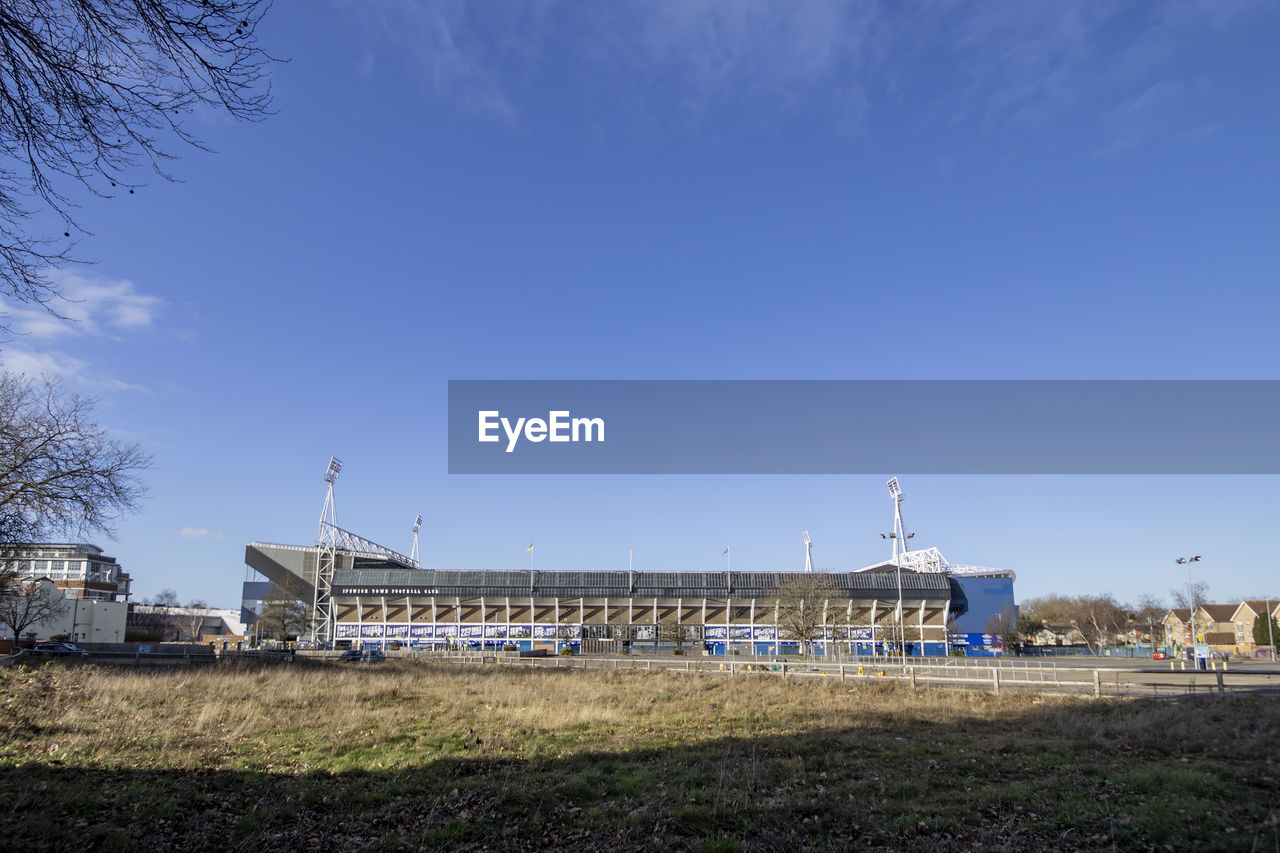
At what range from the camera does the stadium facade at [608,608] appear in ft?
313

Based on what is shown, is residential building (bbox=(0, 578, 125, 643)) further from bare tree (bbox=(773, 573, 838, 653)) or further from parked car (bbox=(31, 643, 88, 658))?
bare tree (bbox=(773, 573, 838, 653))

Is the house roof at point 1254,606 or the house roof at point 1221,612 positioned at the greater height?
the house roof at point 1254,606

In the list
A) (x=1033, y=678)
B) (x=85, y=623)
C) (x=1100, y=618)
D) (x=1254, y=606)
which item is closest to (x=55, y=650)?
(x=85, y=623)

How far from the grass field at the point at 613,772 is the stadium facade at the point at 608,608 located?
73849 millimetres

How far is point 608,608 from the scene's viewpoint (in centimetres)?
9975

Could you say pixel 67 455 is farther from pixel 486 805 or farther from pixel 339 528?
pixel 339 528

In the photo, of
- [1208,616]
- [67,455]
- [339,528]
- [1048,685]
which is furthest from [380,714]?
[1208,616]

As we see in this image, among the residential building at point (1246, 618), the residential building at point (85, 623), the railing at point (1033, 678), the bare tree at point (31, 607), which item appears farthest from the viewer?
the residential building at point (1246, 618)

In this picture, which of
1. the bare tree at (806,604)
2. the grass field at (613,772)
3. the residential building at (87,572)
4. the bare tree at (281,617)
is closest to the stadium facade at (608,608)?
the bare tree at (281,617)

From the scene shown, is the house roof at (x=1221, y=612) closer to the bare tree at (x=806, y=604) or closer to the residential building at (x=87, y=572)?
the bare tree at (x=806, y=604)

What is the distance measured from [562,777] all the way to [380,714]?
31.4ft

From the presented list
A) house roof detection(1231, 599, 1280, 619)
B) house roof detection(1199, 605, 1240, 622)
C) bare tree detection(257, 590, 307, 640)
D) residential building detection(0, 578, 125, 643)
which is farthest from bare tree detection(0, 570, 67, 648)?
house roof detection(1199, 605, 1240, 622)

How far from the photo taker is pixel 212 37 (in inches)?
209

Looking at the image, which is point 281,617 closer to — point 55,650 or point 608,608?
point 608,608
